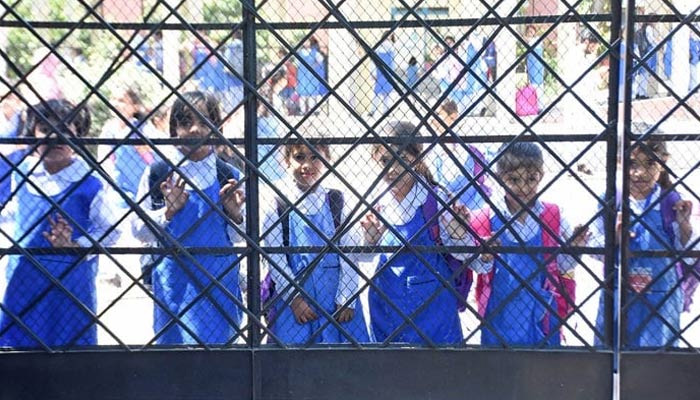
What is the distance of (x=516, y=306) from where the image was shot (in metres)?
3.96

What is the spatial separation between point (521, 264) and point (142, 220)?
1539mm

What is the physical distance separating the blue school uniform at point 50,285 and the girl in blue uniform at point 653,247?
6.92ft

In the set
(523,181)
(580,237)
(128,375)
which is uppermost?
(523,181)

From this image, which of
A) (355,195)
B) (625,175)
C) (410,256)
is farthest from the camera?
(410,256)

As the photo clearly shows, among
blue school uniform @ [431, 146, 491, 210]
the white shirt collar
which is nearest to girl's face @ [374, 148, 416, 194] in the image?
blue school uniform @ [431, 146, 491, 210]

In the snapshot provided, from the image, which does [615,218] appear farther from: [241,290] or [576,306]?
[241,290]

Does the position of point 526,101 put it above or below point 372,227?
above

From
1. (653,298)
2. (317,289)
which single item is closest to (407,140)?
(317,289)

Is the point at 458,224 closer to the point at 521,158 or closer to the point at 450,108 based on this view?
the point at 521,158

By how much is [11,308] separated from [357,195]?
1.54 metres

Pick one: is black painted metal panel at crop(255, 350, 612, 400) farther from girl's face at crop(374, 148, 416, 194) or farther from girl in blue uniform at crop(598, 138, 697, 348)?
girl's face at crop(374, 148, 416, 194)

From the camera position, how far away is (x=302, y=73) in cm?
387

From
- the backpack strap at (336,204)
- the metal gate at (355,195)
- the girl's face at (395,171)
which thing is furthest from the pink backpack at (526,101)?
the backpack strap at (336,204)

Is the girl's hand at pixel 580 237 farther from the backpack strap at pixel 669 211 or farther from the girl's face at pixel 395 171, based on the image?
the girl's face at pixel 395 171
